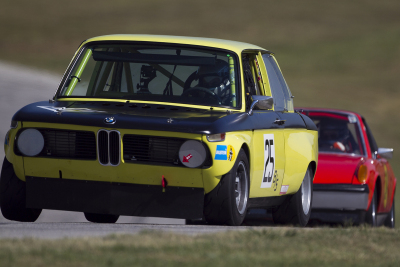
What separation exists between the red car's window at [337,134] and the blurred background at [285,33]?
23615 mm

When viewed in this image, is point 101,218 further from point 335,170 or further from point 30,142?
point 335,170

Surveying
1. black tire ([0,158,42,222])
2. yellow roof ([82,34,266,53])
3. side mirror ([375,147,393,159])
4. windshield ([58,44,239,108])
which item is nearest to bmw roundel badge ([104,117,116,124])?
windshield ([58,44,239,108])

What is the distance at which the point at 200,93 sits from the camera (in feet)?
26.7

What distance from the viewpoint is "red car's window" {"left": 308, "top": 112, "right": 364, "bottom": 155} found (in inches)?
454

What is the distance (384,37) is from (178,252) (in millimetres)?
54589

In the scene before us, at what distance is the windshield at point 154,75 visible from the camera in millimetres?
8141

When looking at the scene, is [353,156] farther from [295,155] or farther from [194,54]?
[194,54]

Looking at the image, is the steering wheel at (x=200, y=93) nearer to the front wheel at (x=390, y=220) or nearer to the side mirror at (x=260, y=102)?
the side mirror at (x=260, y=102)

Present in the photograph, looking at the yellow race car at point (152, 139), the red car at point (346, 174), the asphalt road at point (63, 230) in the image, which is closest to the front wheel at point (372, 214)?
the red car at point (346, 174)

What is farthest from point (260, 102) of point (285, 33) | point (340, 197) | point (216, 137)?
point (285, 33)

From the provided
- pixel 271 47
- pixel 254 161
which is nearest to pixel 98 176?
pixel 254 161

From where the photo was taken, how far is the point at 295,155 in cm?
920

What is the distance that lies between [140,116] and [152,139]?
24 centimetres

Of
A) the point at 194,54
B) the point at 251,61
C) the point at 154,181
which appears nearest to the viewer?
the point at 154,181
